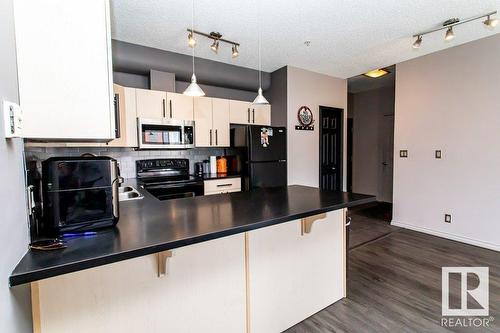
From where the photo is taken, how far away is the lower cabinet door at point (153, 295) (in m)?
1.10

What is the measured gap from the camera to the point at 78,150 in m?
3.30

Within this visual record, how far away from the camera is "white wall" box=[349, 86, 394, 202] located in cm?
595

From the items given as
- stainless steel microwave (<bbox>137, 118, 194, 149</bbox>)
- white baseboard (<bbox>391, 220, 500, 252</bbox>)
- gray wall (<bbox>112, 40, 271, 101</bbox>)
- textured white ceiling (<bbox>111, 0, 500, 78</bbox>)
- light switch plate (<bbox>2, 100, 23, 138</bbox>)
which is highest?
textured white ceiling (<bbox>111, 0, 500, 78</bbox>)

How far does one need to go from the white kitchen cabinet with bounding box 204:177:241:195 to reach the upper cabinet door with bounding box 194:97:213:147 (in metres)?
0.59

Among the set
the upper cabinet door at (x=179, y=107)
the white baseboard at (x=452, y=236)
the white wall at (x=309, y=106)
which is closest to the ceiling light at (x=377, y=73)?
the white wall at (x=309, y=106)

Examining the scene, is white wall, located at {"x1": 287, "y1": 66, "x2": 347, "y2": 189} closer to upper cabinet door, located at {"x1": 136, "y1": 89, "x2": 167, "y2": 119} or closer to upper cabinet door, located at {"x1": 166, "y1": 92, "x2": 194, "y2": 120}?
upper cabinet door, located at {"x1": 166, "y1": 92, "x2": 194, "y2": 120}

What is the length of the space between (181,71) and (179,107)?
50cm

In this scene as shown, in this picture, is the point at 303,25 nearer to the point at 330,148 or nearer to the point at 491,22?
the point at 491,22

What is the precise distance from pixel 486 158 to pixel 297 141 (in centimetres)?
251

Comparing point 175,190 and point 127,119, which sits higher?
point 127,119

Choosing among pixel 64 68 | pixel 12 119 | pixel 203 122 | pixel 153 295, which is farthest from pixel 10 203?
pixel 203 122

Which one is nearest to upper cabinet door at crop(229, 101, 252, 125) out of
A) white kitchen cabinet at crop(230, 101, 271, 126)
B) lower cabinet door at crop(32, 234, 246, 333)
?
white kitchen cabinet at crop(230, 101, 271, 126)

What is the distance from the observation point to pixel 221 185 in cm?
369

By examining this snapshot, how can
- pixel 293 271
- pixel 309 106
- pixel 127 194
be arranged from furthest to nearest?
pixel 309 106 → pixel 127 194 → pixel 293 271
